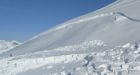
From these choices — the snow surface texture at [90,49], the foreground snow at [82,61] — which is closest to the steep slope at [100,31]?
the snow surface texture at [90,49]

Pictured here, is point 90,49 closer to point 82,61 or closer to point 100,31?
point 82,61

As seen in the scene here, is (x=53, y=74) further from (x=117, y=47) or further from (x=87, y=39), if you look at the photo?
(x=87, y=39)

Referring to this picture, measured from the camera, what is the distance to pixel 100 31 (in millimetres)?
28125

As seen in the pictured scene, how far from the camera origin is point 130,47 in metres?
21.5

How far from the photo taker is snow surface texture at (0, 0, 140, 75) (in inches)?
787

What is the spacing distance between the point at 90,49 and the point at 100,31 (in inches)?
168

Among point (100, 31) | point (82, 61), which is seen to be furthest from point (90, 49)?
point (100, 31)

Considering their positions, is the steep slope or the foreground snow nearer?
the foreground snow

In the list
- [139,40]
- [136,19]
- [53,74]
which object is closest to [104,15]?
[136,19]

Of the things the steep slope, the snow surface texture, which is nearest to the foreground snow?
the snow surface texture

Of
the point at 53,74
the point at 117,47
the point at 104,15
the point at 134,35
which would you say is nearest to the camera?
the point at 53,74

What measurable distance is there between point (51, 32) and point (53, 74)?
13532 mm

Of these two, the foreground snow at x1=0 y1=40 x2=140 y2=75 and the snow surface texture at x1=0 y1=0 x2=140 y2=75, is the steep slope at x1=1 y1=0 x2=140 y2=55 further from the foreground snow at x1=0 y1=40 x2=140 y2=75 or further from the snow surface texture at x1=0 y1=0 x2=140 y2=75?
the foreground snow at x1=0 y1=40 x2=140 y2=75

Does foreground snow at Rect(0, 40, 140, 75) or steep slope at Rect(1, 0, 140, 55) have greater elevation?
steep slope at Rect(1, 0, 140, 55)
